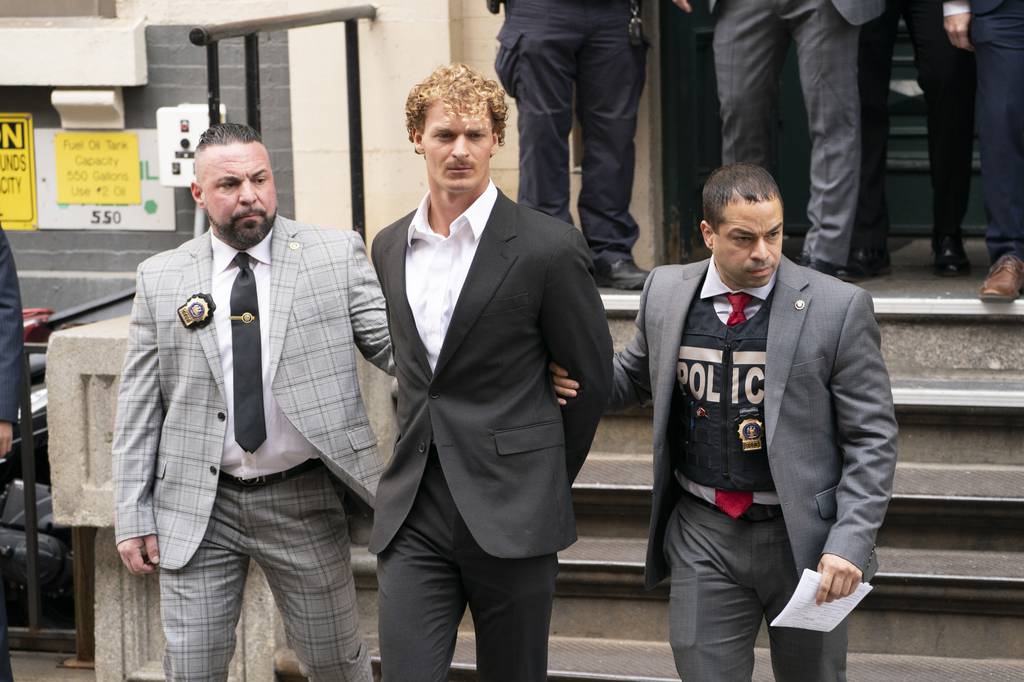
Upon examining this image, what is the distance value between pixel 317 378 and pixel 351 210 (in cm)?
268

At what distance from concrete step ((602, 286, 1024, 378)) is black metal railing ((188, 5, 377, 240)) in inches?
83.8

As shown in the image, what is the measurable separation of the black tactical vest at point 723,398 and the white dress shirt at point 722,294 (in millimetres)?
15

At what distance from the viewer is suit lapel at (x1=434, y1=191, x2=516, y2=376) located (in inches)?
144

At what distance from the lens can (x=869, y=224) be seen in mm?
6617

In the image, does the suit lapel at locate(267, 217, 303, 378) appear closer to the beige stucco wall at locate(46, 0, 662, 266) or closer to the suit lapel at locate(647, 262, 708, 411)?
the suit lapel at locate(647, 262, 708, 411)

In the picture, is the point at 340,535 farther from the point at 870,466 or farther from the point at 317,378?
the point at 870,466

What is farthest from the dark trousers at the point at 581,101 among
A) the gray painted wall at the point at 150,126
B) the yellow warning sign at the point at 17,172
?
the yellow warning sign at the point at 17,172

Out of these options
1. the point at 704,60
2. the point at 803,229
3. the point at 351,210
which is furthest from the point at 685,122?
the point at 351,210

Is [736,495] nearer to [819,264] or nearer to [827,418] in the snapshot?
[827,418]

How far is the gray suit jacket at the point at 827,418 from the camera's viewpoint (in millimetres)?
3566

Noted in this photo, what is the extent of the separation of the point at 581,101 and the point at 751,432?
2.91 m

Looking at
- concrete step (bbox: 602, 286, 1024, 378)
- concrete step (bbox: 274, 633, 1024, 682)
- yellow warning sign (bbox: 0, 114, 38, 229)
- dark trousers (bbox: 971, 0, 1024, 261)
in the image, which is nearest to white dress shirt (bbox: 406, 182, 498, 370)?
concrete step (bbox: 274, 633, 1024, 682)

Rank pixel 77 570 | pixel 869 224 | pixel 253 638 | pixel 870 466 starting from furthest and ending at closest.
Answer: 1. pixel 869 224
2. pixel 77 570
3. pixel 253 638
4. pixel 870 466

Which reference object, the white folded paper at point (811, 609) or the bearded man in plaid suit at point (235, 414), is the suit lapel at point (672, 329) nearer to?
the white folded paper at point (811, 609)
